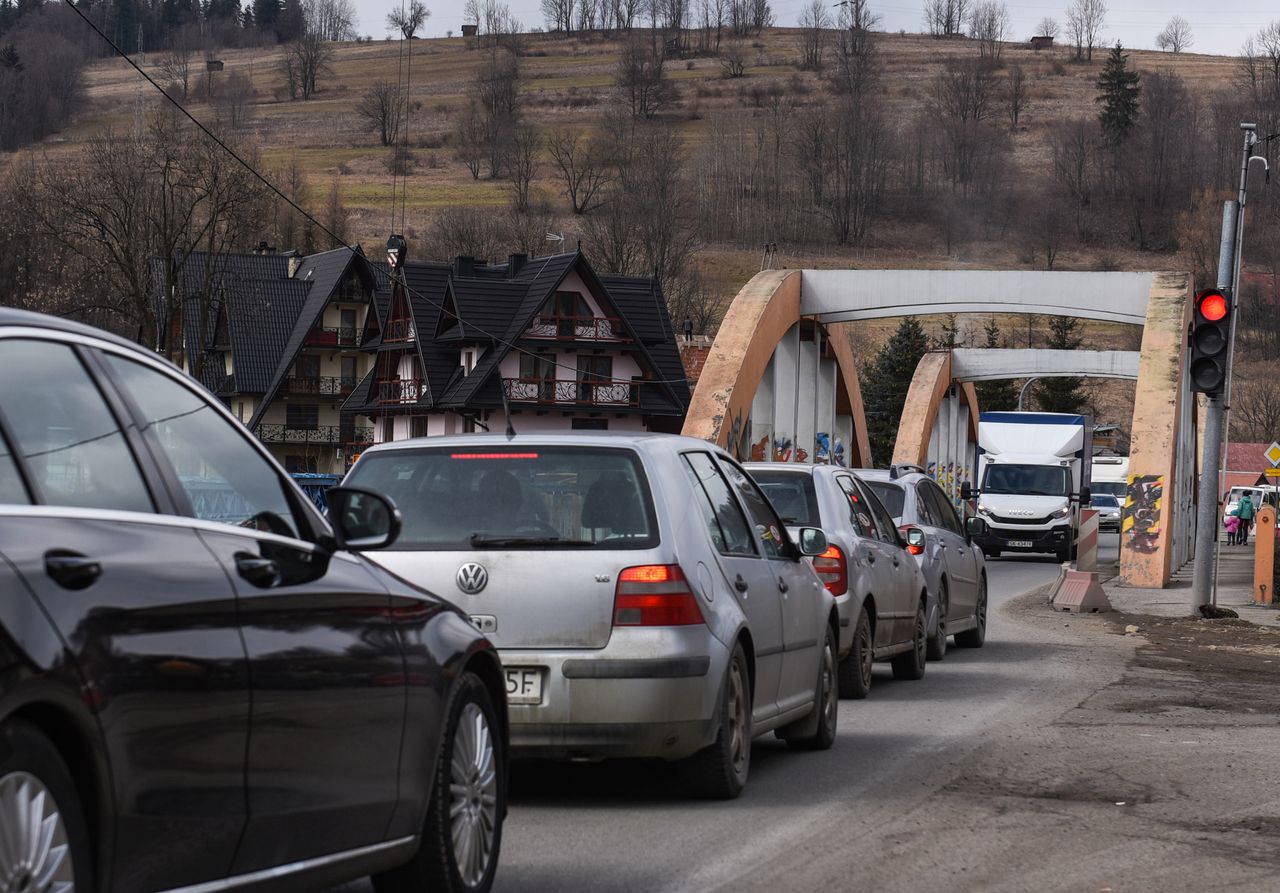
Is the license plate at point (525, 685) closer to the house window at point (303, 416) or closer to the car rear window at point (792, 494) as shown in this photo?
the car rear window at point (792, 494)

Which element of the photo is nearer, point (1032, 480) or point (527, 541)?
point (527, 541)

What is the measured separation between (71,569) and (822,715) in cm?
702

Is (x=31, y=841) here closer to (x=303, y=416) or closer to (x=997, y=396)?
(x=303, y=416)

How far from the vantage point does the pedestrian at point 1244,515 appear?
70.6 metres

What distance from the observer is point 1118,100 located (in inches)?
5999

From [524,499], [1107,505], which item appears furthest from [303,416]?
[524,499]

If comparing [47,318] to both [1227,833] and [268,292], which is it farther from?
[268,292]

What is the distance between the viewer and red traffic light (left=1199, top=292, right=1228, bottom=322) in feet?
69.4

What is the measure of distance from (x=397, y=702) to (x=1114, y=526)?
6225 centimetres

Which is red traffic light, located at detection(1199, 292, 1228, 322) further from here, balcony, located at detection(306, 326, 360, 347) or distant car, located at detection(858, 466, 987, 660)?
balcony, located at detection(306, 326, 360, 347)

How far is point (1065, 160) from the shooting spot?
479ft

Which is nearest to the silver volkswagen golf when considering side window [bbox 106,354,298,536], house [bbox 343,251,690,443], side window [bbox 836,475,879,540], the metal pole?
side window [bbox 106,354,298,536]

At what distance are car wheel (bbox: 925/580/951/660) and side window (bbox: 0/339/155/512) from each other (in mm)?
12769

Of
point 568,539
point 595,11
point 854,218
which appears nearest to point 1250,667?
point 568,539
